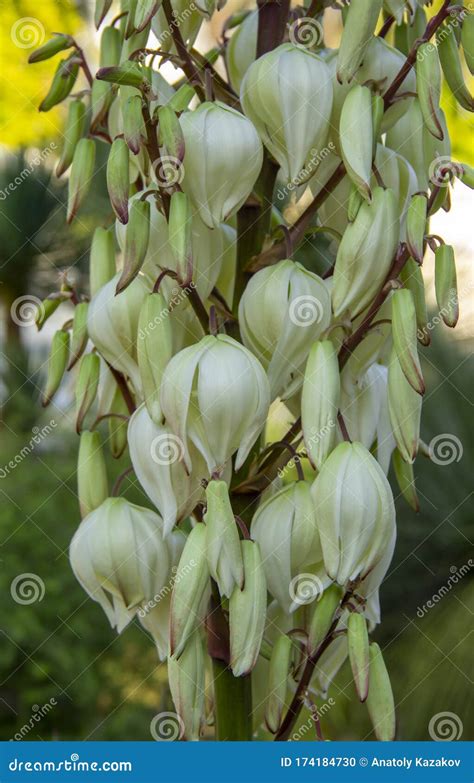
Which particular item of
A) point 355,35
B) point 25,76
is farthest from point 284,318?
point 25,76

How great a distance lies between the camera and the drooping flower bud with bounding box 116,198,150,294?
0.36m

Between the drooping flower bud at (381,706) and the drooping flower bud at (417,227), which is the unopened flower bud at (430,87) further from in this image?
the drooping flower bud at (381,706)

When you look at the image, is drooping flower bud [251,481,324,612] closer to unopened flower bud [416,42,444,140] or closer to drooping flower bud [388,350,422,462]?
drooping flower bud [388,350,422,462]

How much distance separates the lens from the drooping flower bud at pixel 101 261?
0.44 meters

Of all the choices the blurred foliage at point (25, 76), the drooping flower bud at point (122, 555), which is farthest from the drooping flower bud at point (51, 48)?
the blurred foliage at point (25, 76)

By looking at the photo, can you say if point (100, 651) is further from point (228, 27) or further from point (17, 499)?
point (228, 27)

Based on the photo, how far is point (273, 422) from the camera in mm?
1115

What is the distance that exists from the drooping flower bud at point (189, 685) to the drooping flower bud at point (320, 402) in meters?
0.09

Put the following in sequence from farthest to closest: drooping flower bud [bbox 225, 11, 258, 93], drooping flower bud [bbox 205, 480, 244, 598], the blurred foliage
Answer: the blurred foliage < drooping flower bud [bbox 225, 11, 258, 93] < drooping flower bud [bbox 205, 480, 244, 598]

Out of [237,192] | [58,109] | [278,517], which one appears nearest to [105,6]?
[237,192]

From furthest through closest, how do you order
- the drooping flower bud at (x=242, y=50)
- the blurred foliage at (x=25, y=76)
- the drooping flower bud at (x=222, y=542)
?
the blurred foliage at (x=25, y=76), the drooping flower bud at (x=242, y=50), the drooping flower bud at (x=222, y=542)

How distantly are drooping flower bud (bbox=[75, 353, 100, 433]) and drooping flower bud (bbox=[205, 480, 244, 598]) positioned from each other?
0.10 m

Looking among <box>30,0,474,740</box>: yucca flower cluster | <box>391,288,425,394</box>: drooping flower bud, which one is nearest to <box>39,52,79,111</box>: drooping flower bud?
<box>30,0,474,740</box>: yucca flower cluster

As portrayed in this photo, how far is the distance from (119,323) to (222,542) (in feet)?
0.38
